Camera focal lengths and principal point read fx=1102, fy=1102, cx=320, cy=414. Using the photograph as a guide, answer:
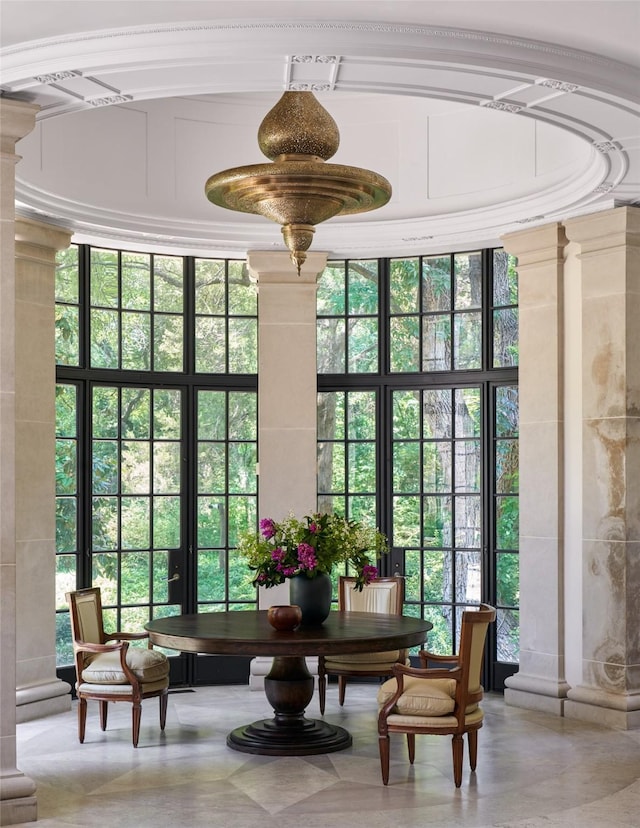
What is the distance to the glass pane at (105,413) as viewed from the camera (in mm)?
9219

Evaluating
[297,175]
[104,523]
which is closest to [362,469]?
[104,523]

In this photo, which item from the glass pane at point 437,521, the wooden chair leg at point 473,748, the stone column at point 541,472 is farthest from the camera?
the glass pane at point 437,521

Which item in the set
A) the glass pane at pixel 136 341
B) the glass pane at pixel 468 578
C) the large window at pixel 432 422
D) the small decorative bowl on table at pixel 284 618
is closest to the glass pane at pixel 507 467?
the large window at pixel 432 422

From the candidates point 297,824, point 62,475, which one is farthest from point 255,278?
point 297,824

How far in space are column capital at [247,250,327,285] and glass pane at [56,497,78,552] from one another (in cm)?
248

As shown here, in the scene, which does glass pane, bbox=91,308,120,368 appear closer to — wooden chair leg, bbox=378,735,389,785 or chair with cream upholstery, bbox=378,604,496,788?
chair with cream upholstery, bbox=378,604,496,788

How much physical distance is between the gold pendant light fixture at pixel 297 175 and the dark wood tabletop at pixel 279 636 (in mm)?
2504

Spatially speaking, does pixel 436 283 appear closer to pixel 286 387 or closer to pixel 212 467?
pixel 286 387

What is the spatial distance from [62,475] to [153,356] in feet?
4.27

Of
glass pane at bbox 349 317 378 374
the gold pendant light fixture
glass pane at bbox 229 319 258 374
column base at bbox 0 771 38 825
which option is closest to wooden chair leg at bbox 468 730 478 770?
column base at bbox 0 771 38 825

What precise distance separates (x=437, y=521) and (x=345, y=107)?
140 inches

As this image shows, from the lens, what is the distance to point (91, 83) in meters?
5.69

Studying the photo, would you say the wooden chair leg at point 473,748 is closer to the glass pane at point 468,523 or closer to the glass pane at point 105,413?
the glass pane at point 468,523

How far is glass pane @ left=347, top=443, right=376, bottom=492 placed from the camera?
974 centimetres
